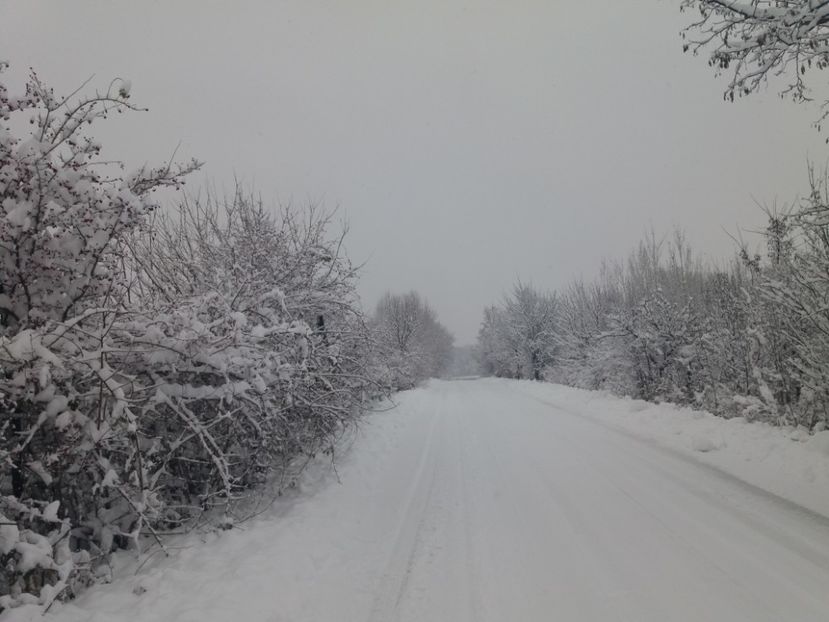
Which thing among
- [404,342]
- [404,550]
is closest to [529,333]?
[404,342]

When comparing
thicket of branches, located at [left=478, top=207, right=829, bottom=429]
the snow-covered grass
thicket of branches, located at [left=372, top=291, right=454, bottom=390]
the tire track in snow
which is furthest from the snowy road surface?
thicket of branches, located at [left=372, top=291, right=454, bottom=390]

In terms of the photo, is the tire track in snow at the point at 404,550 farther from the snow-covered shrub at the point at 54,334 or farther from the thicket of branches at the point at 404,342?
the thicket of branches at the point at 404,342

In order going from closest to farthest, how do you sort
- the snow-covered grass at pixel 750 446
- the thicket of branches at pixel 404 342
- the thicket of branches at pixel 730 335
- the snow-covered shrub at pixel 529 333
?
1. the snow-covered grass at pixel 750 446
2. the thicket of branches at pixel 730 335
3. the thicket of branches at pixel 404 342
4. the snow-covered shrub at pixel 529 333

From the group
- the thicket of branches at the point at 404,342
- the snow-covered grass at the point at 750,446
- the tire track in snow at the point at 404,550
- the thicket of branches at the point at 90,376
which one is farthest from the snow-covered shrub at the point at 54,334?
the thicket of branches at the point at 404,342

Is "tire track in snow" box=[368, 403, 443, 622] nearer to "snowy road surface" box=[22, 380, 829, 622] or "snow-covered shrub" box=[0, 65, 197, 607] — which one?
"snowy road surface" box=[22, 380, 829, 622]

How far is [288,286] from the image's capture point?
8461 millimetres

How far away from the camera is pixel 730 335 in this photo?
12375 mm

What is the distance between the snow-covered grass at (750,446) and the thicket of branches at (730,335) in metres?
0.91

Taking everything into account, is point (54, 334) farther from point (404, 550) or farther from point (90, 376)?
point (404, 550)

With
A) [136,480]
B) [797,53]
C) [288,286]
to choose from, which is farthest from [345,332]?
[797,53]

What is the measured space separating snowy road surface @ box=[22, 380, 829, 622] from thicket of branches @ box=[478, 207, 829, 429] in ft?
11.3

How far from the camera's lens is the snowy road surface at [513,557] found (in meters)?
3.75

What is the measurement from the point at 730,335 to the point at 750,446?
17.9 feet

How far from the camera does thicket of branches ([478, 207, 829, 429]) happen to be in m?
8.56
